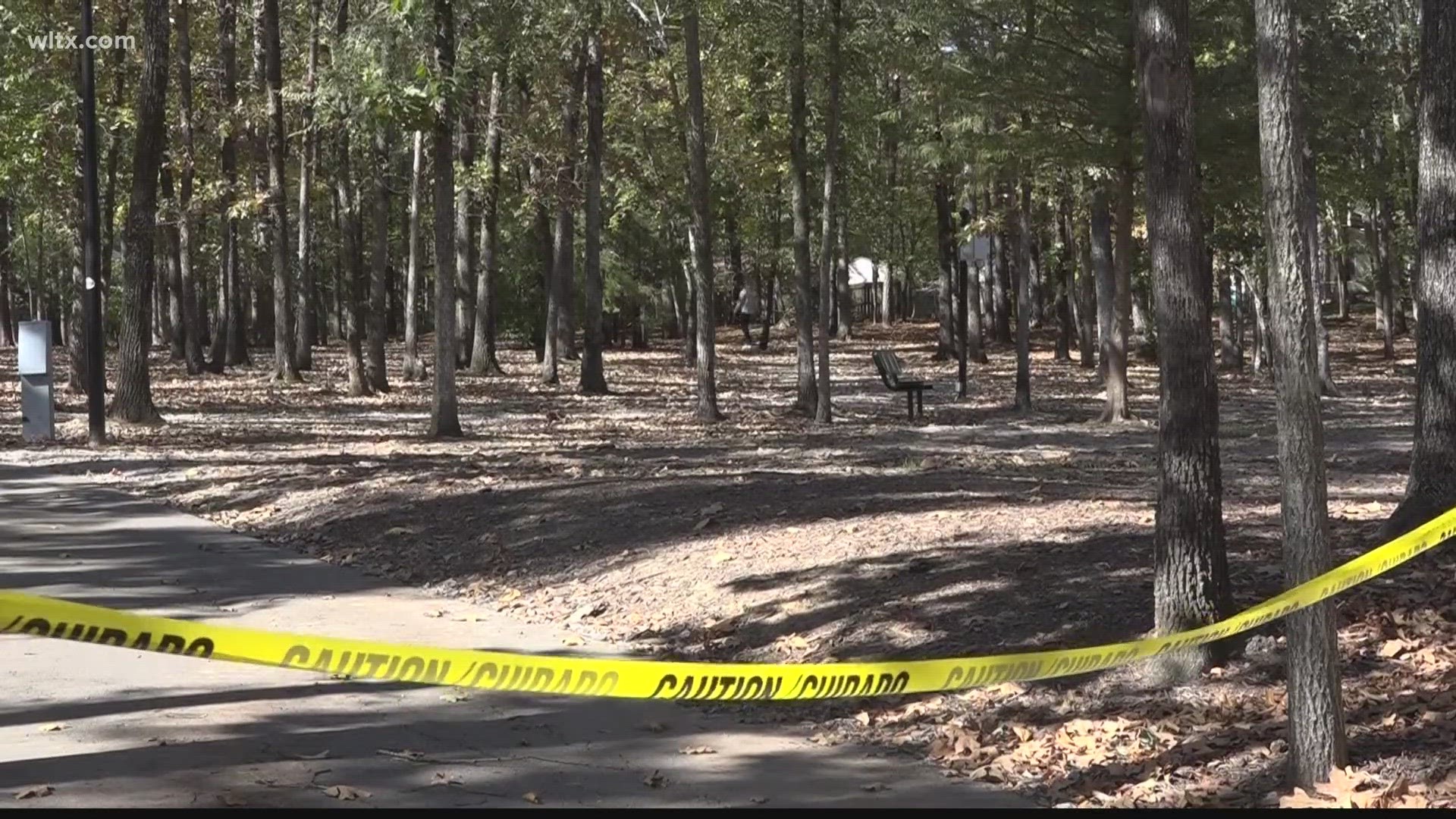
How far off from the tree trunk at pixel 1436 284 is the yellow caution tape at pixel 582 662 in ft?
7.20

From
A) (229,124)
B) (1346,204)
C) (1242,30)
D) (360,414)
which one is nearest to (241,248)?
(229,124)

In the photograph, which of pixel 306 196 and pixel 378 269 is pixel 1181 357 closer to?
pixel 378 269

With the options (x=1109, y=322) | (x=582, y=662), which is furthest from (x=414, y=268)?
(x=582, y=662)

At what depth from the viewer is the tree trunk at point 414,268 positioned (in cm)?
2917

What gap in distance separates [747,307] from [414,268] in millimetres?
30317

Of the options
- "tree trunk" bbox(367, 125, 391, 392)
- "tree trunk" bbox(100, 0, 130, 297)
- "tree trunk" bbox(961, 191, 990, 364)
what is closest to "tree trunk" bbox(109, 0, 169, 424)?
"tree trunk" bbox(367, 125, 391, 392)

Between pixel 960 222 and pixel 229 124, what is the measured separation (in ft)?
71.1

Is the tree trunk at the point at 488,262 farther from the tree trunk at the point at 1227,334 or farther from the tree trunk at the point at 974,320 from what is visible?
the tree trunk at the point at 1227,334

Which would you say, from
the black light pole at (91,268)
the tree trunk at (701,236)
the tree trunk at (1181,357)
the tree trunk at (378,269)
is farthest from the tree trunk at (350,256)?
the tree trunk at (1181,357)

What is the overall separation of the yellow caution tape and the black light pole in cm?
1676

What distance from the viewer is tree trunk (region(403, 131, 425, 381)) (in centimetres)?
2917

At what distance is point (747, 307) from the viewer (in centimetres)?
6025

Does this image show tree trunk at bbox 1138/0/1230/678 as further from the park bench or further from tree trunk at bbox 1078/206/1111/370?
tree trunk at bbox 1078/206/1111/370
